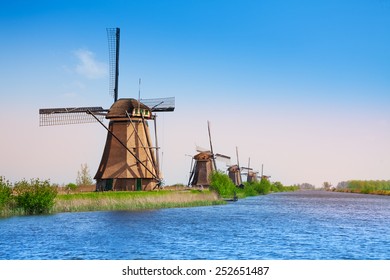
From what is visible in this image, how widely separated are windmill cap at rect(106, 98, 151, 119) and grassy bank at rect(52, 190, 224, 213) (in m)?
6.53

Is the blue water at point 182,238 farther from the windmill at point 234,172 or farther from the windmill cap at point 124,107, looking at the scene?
the windmill at point 234,172

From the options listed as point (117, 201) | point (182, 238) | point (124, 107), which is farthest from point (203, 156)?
point (182, 238)

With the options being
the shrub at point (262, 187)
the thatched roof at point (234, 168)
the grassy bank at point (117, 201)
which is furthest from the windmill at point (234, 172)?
the grassy bank at point (117, 201)

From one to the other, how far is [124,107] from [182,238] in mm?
20978

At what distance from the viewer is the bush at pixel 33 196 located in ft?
97.7

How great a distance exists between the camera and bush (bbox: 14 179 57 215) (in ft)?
97.7

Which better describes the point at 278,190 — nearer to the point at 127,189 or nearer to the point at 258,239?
the point at 127,189

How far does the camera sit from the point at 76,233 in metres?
23.3

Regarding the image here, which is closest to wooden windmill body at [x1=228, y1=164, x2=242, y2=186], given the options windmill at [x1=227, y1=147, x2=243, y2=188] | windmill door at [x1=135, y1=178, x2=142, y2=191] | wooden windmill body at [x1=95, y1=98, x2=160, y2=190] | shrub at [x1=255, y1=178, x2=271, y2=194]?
windmill at [x1=227, y1=147, x2=243, y2=188]

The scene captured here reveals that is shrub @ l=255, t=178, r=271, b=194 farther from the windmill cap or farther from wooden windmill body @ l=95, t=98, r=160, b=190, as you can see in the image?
the windmill cap

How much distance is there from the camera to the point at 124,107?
41.9 metres
